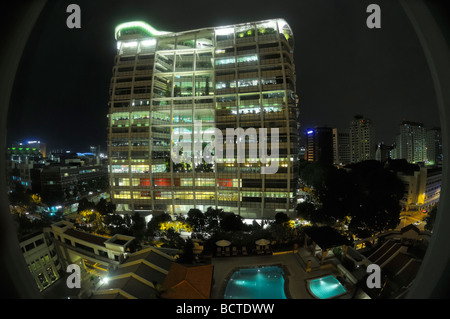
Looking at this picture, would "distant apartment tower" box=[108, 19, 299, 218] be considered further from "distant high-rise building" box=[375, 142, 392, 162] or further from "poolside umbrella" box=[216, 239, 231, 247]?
"poolside umbrella" box=[216, 239, 231, 247]

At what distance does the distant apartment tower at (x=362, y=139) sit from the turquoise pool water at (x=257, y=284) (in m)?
15.7

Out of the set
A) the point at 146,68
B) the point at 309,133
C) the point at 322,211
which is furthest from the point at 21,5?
the point at 309,133

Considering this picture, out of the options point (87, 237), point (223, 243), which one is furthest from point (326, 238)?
point (87, 237)

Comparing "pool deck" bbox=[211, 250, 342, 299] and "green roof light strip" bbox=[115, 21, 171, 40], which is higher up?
"green roof light strip" bbox=[115, 21, 171, 40]

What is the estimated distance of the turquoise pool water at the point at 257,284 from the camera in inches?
311

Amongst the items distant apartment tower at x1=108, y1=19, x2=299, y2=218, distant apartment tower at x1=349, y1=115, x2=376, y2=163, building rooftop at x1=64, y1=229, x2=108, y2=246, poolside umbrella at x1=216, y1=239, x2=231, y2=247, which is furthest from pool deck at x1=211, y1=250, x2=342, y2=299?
distant apartment tower at x1=349, y1=115, x2=376, y2=163

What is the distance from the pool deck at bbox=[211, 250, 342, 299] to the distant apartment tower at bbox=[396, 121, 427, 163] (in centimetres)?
1038

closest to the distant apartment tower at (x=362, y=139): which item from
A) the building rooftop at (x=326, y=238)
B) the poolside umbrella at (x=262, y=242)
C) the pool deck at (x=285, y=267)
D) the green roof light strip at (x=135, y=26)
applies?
the building rooftop at (x=326, y=238)

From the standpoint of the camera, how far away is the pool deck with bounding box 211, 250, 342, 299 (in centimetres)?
817

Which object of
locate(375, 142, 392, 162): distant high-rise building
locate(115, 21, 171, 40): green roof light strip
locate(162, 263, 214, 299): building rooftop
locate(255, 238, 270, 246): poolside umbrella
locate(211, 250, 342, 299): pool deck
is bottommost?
locate(211, 250, 342, 299): pool deck

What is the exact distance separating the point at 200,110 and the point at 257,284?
22462mm

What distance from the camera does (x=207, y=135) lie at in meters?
26.2

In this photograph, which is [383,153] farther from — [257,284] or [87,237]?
[87,237]

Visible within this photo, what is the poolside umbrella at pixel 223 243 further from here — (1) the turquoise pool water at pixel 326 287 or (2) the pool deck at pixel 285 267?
(1) the turquoise pool water at pixel 326 287
